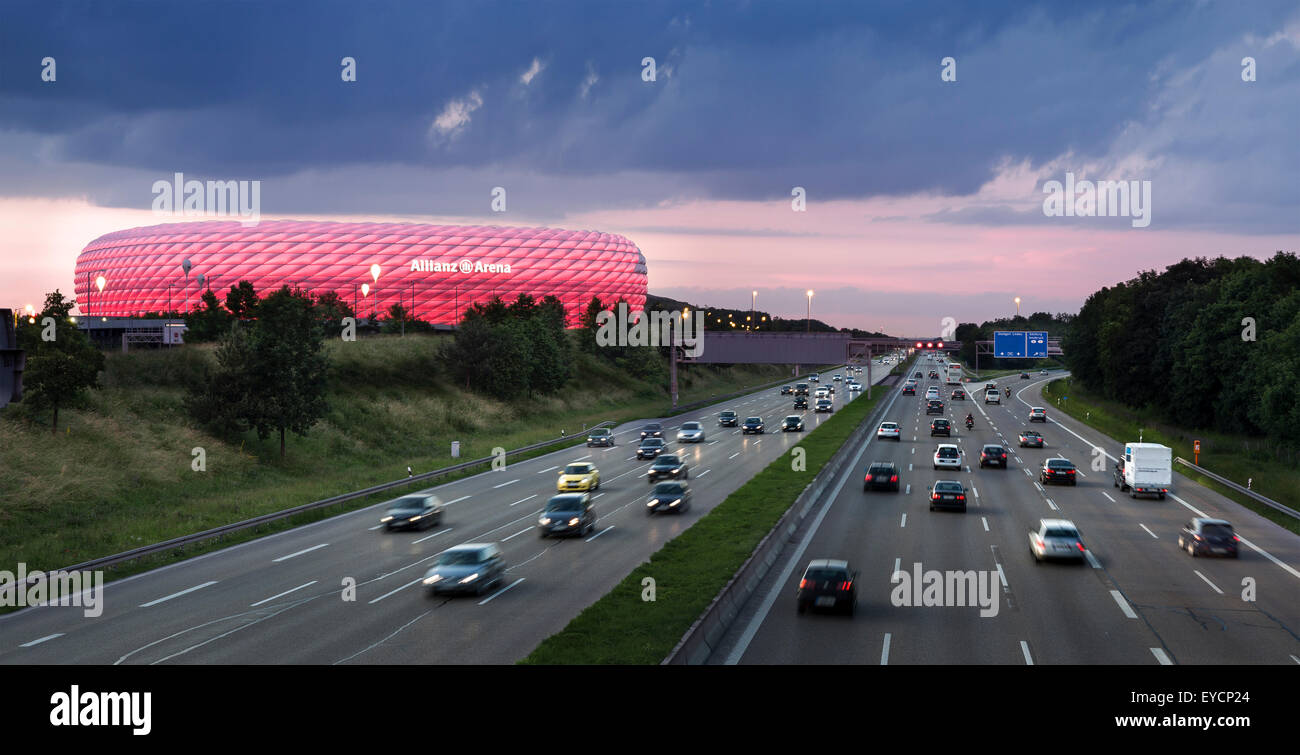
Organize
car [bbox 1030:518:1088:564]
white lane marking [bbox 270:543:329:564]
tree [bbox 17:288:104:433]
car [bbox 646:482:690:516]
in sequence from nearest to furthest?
car [bbox 1030:518:1088:564], white lane marking [bbox 270:543:329:564], car [bbox 646:482:690:516], tree [bbox 17:288:104:433]

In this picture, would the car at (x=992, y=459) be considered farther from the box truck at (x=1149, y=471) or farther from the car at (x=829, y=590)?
the car at (x=829, y=590)

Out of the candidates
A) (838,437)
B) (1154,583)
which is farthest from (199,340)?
(1154,583)

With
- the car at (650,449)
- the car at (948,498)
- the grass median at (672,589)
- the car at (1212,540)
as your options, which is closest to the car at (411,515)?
the grass median at (672,589)

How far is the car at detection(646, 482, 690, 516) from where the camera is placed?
3678 cm

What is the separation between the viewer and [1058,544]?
26.9 metres

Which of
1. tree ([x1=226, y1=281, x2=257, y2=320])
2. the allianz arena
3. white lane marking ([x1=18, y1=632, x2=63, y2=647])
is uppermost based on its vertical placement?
the allianz arena

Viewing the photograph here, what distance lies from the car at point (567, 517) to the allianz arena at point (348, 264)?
133 metres

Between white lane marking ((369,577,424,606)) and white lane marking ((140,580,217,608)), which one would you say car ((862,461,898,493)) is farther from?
white lane marking ((140,580,217,608))

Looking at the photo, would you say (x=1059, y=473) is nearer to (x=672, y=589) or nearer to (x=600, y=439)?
(x=672, y=589)

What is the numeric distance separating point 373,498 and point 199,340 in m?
39.2

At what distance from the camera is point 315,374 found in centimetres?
4922

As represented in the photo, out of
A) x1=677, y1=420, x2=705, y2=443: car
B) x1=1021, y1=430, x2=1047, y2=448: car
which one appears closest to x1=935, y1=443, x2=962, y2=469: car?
x1=1021, y1=430, x2=1047, y2=448: car

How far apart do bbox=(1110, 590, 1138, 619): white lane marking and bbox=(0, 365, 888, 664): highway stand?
1235 cm

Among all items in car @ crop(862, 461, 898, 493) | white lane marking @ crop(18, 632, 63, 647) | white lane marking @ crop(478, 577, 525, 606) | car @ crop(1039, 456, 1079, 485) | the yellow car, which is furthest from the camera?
car @ crop(1039, 456, 1079, 485)
